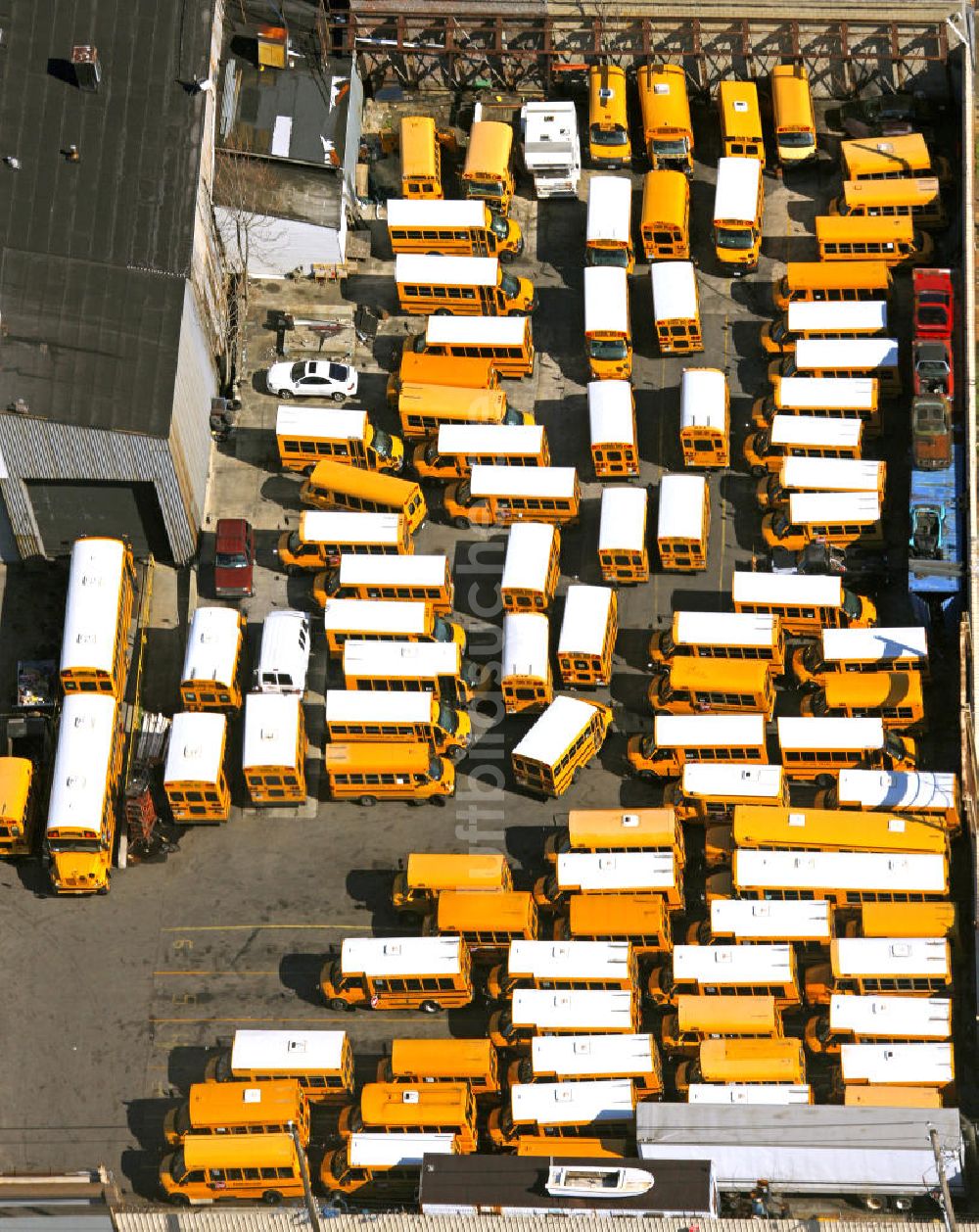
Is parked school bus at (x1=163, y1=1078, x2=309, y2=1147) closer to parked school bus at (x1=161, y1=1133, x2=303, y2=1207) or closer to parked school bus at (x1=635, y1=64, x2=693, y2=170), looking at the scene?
parked school bus at (x1=161, y1=1133, x2=303, y2=1207)

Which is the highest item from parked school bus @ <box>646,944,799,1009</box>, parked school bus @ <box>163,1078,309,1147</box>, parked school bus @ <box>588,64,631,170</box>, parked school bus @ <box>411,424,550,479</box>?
parked school bus @ <box>588,64,631,170</box>

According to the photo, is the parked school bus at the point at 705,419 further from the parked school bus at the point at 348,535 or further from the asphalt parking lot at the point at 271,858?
the parked school bus at the point at 348,535

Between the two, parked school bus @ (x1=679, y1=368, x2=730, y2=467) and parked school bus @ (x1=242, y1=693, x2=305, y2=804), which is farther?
parked school bus @ (x1=679, y1=368, x2=730, y2=467)

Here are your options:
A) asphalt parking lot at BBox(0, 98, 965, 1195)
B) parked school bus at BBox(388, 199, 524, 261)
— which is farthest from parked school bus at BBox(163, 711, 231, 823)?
parked school bus at BBox(388, 199, 524, 261)

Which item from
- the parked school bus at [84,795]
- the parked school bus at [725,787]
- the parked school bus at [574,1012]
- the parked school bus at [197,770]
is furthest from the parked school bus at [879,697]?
the parked school bus at [84,795]

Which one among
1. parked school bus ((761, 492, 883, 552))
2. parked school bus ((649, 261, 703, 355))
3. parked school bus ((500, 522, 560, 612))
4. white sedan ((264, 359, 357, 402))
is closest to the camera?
parked school bus ((500, 522, 560, 612))

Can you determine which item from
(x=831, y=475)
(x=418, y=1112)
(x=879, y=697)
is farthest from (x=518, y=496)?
(x=418, y=1112)

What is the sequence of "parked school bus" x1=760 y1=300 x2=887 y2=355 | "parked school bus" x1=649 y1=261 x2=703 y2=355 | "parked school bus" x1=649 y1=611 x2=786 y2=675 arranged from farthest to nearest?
"parked school bus" x1=649 y1=261 x2=703 y2=355 < "parked school bus" x1=760 y1=300 x2=887 y2=355 < "parked school bus" x1=649 y1=611 x2=786 y2=675
